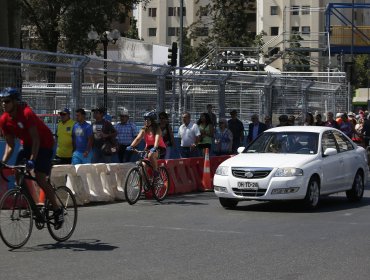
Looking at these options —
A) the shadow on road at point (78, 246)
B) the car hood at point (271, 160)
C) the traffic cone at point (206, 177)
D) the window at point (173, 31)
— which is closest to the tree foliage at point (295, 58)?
the traffic cone at point (206, 177)

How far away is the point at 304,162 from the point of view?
15391 millimetres

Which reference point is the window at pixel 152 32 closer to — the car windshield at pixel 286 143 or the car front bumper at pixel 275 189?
the car windshield at pixel 286 143

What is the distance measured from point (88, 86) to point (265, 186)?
6.05 metres

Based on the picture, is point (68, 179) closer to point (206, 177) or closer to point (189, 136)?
point (206, 177)

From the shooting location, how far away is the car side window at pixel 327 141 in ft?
53.7

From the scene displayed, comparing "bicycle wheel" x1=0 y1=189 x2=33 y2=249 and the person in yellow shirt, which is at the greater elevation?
the person in yellow shirt

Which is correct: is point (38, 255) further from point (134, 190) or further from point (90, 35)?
point (90, 35)

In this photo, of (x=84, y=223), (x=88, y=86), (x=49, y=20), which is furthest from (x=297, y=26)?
(x=84, y=223)

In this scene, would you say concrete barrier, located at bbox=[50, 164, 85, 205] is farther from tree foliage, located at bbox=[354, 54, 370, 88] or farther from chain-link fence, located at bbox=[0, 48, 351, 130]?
tree foliage, located at bbox=[354, 54, 370, 88]

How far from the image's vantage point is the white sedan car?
15102 mm

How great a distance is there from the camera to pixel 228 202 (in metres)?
16.0

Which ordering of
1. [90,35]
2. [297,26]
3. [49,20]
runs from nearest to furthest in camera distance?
[90,35], [49,20], [297,26]

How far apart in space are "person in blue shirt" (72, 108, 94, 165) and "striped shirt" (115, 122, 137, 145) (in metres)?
2.18

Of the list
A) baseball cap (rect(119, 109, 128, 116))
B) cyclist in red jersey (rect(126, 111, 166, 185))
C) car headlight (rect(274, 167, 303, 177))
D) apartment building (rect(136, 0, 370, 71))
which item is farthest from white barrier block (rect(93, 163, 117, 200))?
apartment building (rect(136, 0, 370, 71))
